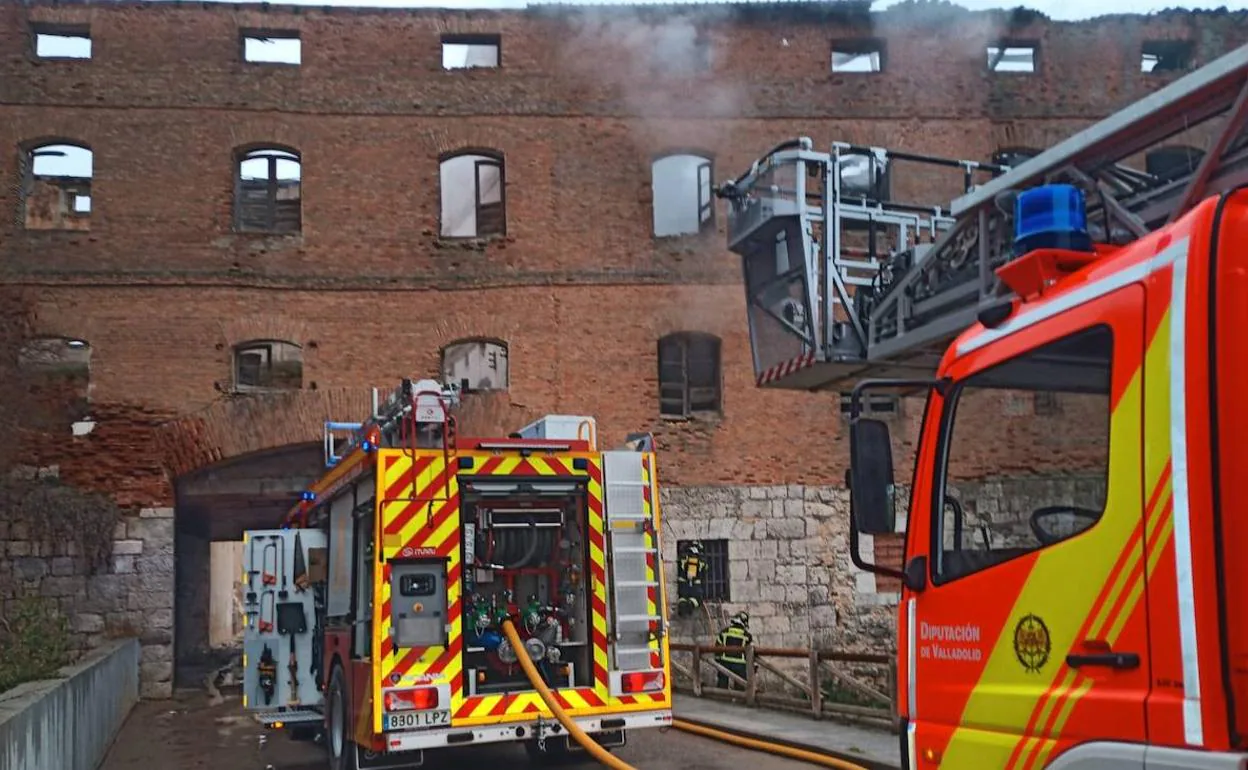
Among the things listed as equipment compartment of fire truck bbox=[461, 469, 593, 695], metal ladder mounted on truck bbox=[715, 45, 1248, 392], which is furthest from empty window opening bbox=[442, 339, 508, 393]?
equipment compartment of fire truck bbox=[461, 469, 593, 695]

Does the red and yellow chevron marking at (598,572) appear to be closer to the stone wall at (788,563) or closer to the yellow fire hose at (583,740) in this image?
the yellow fire hose at (583,740)

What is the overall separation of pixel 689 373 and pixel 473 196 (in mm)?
4695

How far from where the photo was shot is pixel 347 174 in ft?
63.4

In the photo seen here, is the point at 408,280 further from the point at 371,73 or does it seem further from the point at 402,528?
the point at 402,528

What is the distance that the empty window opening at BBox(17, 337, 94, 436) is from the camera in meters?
18.3

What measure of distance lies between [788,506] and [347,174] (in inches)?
330

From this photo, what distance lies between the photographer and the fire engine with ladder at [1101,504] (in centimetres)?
300

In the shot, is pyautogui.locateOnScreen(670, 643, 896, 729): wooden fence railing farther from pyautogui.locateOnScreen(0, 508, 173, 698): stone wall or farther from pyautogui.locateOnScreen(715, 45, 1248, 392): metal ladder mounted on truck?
pyautogui.locateOnScreen(0, 508, 173, 698): stone wall

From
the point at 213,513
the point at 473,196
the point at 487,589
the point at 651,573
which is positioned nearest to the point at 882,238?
the point at 651,573

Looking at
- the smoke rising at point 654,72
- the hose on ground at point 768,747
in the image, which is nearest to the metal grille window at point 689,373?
the smoke rising at point 654,72

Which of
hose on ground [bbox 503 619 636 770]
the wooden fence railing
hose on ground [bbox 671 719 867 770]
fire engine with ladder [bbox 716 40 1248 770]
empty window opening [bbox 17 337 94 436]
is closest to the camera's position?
fire engine with ladder [bbox 716 40 1248 770]

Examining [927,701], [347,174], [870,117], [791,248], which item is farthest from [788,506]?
[927,701]

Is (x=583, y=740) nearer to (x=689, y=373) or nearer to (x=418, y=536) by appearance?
(x=418, y=536)

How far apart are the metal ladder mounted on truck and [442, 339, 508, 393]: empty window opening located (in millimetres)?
9444
